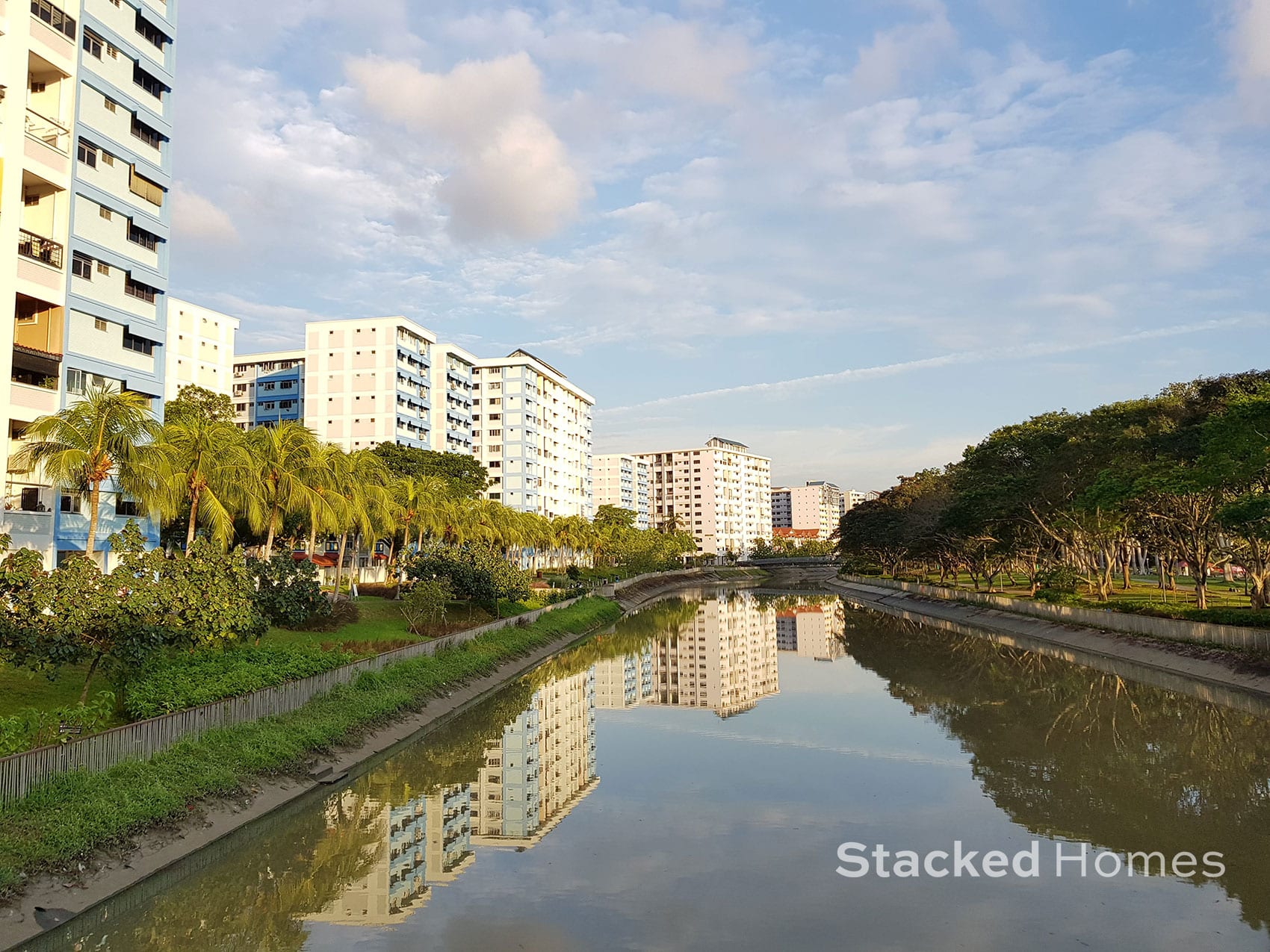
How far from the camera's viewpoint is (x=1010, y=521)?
70.9 metres

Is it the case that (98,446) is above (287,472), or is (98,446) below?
below

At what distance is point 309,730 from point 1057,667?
125ft

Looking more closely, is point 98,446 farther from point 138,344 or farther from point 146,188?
point 146,188

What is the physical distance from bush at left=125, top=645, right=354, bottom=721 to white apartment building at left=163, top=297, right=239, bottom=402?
277 feet

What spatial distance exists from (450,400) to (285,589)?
9039 centimetres

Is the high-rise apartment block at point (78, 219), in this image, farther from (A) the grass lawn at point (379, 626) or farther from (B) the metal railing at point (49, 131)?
(A) the grass lawn at point (379, 626)

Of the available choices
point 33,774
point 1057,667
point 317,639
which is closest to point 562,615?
point 317,639

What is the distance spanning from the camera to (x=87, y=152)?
42719 mm

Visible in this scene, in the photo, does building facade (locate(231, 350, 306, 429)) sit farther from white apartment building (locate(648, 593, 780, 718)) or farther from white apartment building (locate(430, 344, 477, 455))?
white apartment building (locate(648, 593, 780, 718))

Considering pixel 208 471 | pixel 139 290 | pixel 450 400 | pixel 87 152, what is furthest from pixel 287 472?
pixel 450 400

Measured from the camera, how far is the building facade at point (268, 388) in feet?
411

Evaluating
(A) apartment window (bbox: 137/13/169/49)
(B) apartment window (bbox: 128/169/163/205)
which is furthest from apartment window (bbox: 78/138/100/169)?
(A) apartment window (bbox: 137/13/169/49)

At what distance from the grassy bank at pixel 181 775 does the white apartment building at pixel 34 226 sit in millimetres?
19650

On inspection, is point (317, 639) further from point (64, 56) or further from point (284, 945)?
point (64, 56)
